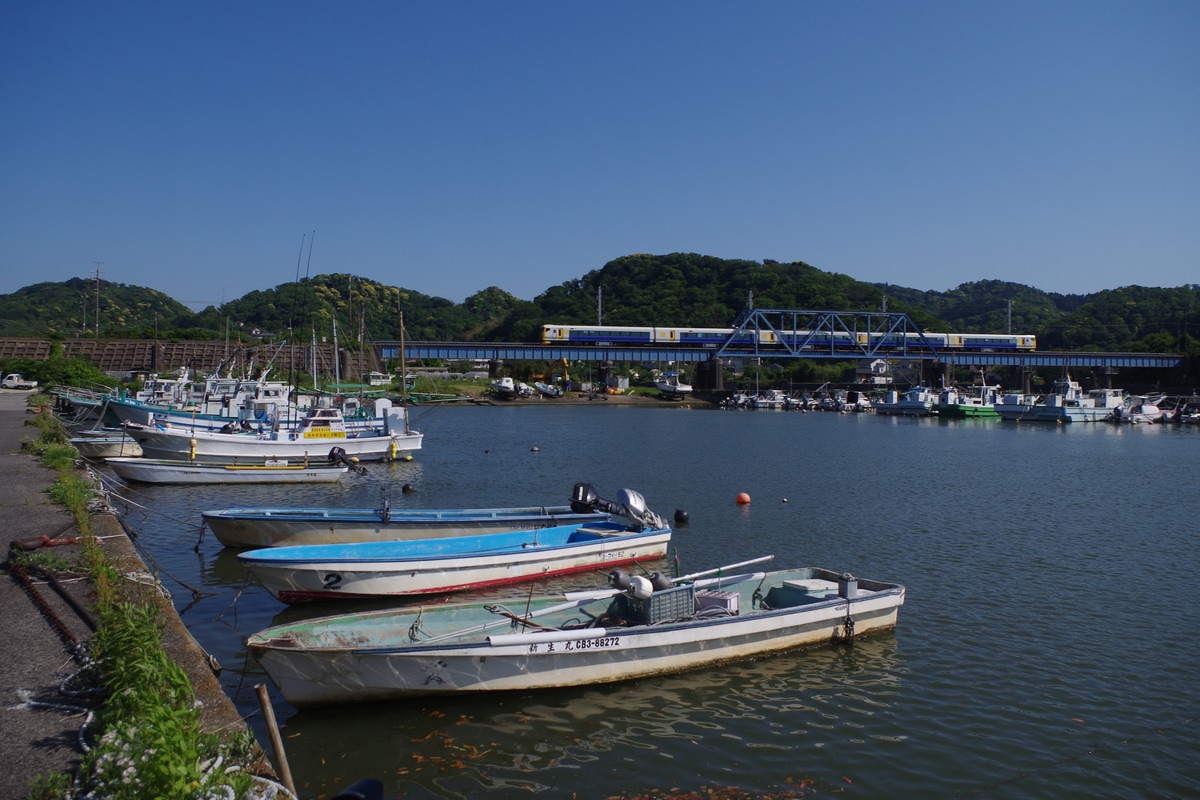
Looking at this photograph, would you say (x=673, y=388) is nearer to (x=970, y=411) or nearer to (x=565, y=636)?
(x=970, y=411)

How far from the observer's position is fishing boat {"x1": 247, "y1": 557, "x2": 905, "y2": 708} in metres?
10.5

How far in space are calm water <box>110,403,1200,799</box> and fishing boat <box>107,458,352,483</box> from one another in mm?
942

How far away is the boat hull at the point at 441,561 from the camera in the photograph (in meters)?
14.8

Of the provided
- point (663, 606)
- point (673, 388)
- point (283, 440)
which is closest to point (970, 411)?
point (673, 388)

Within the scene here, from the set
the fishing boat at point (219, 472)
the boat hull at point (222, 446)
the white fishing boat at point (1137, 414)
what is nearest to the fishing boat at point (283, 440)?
the boat hull at point (222, 446)

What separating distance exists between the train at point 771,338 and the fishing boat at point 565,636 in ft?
319

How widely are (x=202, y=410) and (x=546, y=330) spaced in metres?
71.7

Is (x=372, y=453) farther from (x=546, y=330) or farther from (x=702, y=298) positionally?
(x=702, y=298)

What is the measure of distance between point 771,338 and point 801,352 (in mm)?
6382

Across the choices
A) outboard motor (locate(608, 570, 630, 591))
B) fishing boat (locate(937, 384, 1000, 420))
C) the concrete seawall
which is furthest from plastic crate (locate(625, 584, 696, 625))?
fishing boat (locate(937, 384, 1000, 420))

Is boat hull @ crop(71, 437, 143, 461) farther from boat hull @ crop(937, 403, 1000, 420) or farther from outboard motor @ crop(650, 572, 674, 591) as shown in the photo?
boat hull @ crop(937, 403, 1000, 420)

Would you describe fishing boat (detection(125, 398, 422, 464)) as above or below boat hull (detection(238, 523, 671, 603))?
above

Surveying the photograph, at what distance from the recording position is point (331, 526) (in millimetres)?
18125

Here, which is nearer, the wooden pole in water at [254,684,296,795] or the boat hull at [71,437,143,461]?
the wooden pole in water at [254,684,296,795]
